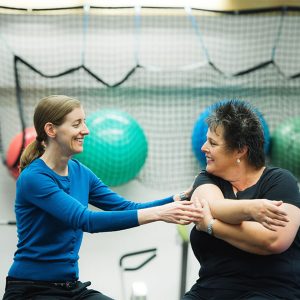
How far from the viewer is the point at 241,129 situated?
2121mm

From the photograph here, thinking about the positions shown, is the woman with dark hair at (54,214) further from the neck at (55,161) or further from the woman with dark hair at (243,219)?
the woman with dark hair at (243,219)

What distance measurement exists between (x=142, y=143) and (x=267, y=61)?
124 cm

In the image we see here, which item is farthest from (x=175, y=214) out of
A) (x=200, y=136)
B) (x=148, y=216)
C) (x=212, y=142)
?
(x=200, y=136)

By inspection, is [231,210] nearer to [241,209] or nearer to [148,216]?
[241,209]

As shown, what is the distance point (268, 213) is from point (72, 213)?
712 mm

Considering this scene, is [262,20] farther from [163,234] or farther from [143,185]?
[163,234]

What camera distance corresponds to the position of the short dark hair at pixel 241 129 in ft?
6.91

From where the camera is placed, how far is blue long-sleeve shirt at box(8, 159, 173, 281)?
2.00 m

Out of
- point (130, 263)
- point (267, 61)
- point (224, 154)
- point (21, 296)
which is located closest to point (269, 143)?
point (267, 61)

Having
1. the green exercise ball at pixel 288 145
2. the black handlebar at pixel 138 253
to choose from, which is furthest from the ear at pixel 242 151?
the black handlebar at pixel 138 253

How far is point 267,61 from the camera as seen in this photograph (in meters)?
4.10

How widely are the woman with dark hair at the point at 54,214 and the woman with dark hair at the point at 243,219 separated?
14 cm

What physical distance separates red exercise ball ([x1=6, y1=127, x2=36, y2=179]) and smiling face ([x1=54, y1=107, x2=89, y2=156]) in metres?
1.38

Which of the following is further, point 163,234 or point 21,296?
point 163,234
